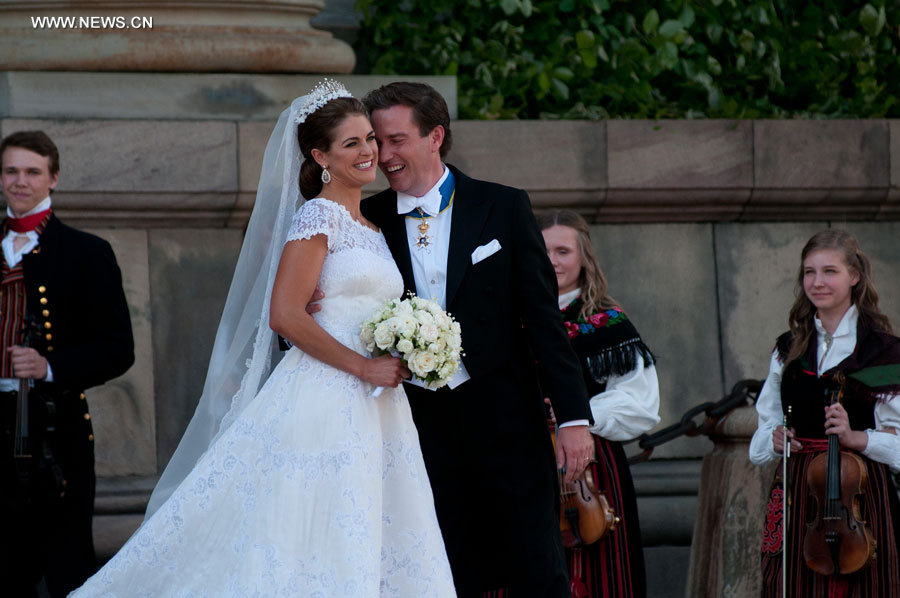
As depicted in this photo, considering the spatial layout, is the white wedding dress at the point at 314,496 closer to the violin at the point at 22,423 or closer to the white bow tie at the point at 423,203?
the white bow tie at the point at 423,203

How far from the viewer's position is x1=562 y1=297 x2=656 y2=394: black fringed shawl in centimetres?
641

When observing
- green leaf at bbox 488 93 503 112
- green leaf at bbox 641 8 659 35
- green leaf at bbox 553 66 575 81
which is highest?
green leaf at bbox 641 8 659 35

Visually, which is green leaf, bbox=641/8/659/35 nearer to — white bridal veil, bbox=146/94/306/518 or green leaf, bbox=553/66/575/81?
green leaf, bbox=553/66/575/81

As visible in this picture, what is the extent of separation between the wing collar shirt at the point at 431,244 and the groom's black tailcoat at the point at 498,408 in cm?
4

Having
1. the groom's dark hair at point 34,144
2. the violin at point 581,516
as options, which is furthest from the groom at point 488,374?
the groom's dark hair at point 34,144

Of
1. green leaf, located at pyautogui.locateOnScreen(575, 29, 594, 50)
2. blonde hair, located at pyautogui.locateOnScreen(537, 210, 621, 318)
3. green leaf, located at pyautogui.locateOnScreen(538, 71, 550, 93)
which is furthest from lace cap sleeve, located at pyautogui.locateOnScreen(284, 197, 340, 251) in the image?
green leaf, located at pyautogui.locateOnScreen(575, 29, 594, 50)

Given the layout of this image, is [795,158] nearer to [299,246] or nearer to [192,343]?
[192,343]

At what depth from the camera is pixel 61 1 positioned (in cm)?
759

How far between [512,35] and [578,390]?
3.68 m

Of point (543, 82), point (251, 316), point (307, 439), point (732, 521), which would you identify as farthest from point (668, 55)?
point (307, 439)

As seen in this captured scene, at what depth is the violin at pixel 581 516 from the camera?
20.2 ft
